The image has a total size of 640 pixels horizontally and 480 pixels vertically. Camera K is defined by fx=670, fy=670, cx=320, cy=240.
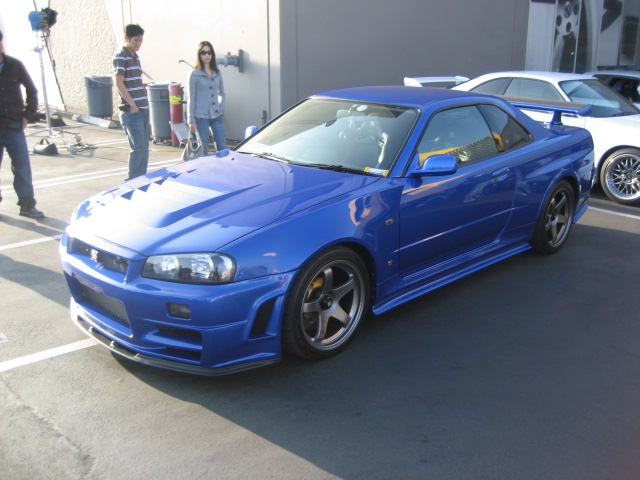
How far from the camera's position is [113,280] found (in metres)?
3.59

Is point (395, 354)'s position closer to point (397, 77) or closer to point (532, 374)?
point (532, 374)

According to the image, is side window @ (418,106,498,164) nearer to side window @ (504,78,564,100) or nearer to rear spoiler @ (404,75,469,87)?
side window @ (504,78,564,100)

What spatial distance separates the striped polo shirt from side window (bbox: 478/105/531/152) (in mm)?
4202

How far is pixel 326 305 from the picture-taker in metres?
3.96

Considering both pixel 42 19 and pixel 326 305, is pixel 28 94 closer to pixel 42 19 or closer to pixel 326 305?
pixel 326 305

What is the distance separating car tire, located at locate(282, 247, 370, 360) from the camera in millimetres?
3693

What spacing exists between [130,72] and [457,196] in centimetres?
478

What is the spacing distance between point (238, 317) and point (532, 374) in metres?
1.75

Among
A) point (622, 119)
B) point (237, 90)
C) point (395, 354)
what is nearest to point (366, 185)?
point (395, 354)

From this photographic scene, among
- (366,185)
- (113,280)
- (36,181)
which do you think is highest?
(366,185)

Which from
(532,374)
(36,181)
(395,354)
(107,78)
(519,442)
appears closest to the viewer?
(519,442)

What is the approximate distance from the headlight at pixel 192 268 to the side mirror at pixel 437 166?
1530 millimetres

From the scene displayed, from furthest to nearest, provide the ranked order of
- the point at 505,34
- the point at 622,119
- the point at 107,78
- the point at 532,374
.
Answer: the point at 505,34, the point at 107,78, the point at 622,119, the point at 532,374

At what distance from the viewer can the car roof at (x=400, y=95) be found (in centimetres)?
491
